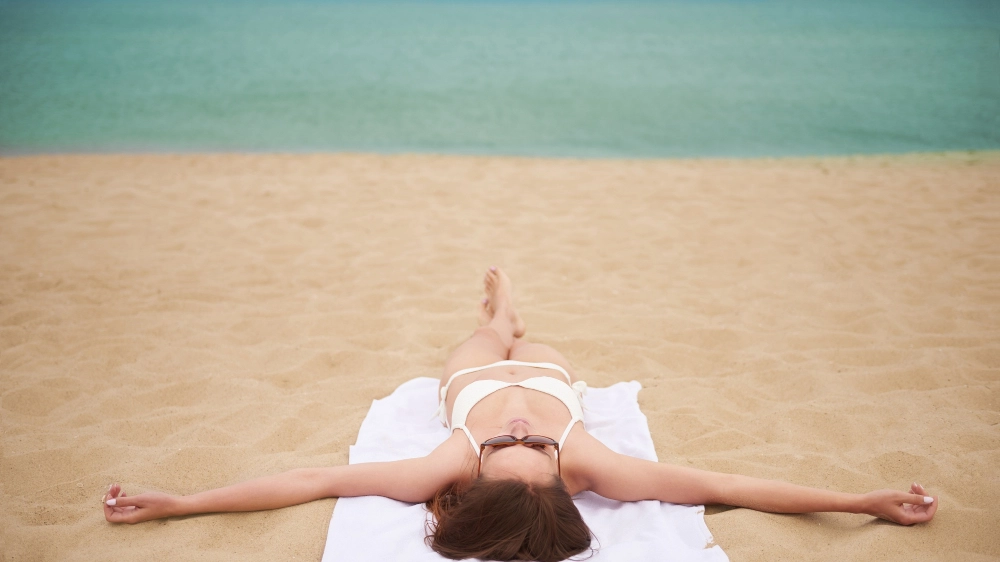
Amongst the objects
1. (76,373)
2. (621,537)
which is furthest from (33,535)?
(621,537)

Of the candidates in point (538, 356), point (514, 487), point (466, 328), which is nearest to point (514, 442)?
point (514, 487)

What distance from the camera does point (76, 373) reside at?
395 centimetres

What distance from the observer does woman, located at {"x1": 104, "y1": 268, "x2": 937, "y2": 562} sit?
7.97 ft

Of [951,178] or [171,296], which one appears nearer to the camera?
[171,296]

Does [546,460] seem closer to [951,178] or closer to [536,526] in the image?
[536,526]

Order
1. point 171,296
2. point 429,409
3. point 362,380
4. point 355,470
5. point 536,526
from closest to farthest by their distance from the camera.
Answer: point 536,526, point 355,470, point 429,409, point 362,380, point 171,296

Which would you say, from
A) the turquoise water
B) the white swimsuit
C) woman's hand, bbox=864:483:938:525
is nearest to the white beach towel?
the white swimsuit

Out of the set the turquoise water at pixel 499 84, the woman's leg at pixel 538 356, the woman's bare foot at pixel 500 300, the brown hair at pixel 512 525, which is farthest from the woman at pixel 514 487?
the turquoise water at pixel 499 84

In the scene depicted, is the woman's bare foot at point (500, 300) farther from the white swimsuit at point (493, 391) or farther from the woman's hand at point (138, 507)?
the woman's hand at point (138, 507)

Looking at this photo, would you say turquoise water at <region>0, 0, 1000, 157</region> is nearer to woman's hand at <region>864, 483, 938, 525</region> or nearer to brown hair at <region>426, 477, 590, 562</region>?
woman's hand at <region>864, 483, 938, 525</region>

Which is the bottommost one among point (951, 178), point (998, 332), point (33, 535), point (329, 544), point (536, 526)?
point (33, 535)

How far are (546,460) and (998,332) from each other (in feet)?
11.6

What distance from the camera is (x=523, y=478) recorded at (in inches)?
101

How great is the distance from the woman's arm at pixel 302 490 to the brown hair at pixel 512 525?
33cm
